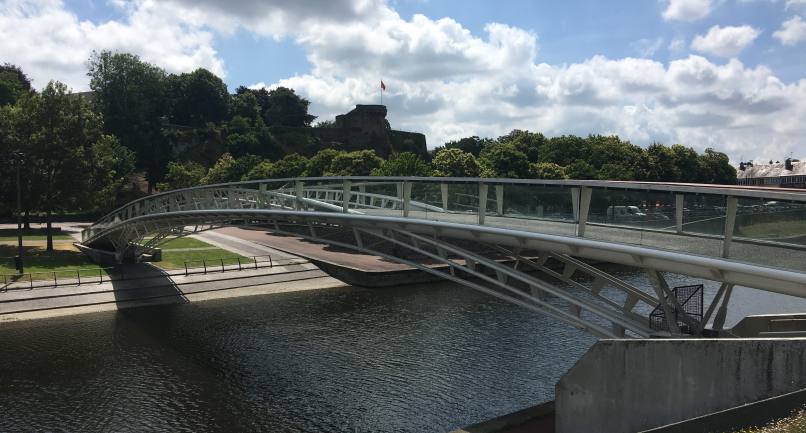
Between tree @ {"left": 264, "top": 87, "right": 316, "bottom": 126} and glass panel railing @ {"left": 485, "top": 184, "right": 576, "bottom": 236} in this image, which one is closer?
glass panel railing @ {"left": 485, "top": 184, "right": 576, "bottom": 236}

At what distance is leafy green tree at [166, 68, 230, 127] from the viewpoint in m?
82.9

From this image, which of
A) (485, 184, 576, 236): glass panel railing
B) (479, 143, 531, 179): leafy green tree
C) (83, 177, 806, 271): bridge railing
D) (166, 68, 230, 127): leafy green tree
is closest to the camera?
(83, 177, 806, 271): bridge railing

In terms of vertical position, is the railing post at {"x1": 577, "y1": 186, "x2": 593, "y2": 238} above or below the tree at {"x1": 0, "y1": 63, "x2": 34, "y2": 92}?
below

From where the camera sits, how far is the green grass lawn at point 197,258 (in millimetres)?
32281

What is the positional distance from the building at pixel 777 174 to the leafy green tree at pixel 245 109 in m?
86.2

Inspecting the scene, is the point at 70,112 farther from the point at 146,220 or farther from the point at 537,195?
the point at 537,195

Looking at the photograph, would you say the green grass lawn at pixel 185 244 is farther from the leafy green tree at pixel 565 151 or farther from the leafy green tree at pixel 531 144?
the leafy green tree at pixel 531 144

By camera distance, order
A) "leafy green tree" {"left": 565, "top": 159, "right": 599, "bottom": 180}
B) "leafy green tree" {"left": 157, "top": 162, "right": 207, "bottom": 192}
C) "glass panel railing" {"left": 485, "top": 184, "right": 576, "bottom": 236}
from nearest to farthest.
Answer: "glass panel railing" {"left": 485, "top": 184, "right": 576, "bottom": 236} < "leafy green tree" {"left": 157, "top": 162, "right": 207, "bottom": 192} < "leafy green tree" {"left": 565, "top": 159, "right": 599, "bottom": 180}

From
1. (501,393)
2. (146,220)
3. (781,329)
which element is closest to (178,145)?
(146,220)

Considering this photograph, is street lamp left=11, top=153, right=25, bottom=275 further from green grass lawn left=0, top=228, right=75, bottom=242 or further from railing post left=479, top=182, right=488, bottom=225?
railing post left=479, top=182, right=488, bottom=225

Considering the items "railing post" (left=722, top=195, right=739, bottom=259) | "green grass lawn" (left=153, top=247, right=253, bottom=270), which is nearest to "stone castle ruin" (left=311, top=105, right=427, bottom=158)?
"green grass lawn" (left=153, top=247, right=253, bottom=270)

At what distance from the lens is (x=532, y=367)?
17078mm

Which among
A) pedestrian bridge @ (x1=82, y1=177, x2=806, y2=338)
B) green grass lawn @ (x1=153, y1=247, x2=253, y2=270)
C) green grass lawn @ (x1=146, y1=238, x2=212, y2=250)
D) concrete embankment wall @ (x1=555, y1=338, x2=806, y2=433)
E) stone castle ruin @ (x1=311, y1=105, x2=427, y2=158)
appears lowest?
green grass lawn @ (x1=153, y1=247, x2=253, y2=270)

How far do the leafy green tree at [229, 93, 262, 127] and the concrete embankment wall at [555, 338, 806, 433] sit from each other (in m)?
83.3
